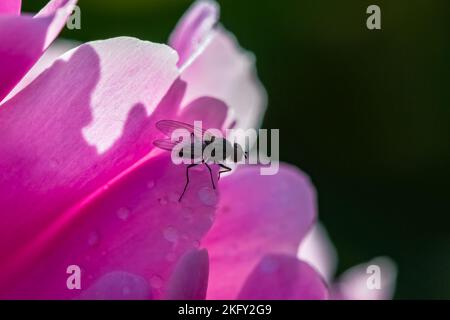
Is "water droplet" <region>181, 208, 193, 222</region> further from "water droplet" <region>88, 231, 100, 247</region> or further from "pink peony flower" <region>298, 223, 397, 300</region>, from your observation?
"pink peony flower" <region>298, 223, 397, 300</region>

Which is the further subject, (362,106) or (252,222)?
(362,106)

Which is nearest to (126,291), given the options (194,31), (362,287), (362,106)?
(194,31)

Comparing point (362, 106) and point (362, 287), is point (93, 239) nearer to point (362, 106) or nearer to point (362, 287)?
point (362, 287)

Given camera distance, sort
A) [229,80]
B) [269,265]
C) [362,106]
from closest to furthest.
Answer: [269,265], [229,80], [362,106]

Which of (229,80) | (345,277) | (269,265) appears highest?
(229,80)

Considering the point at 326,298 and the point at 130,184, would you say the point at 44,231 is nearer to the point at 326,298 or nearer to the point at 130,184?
the point at 130,184

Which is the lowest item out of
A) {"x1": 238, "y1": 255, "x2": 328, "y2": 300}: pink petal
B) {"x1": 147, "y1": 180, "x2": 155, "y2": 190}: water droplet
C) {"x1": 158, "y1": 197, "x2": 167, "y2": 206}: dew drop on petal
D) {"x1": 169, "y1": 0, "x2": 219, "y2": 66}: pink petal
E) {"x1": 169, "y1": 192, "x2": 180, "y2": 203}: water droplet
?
{"x1": 238, "y1": 255, "x2": 328, "y2": 300}: pink petal

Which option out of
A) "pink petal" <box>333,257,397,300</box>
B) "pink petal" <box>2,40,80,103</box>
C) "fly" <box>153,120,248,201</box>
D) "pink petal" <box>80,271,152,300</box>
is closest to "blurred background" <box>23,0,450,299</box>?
"pink petal" <box>333,257,397,300</box>
